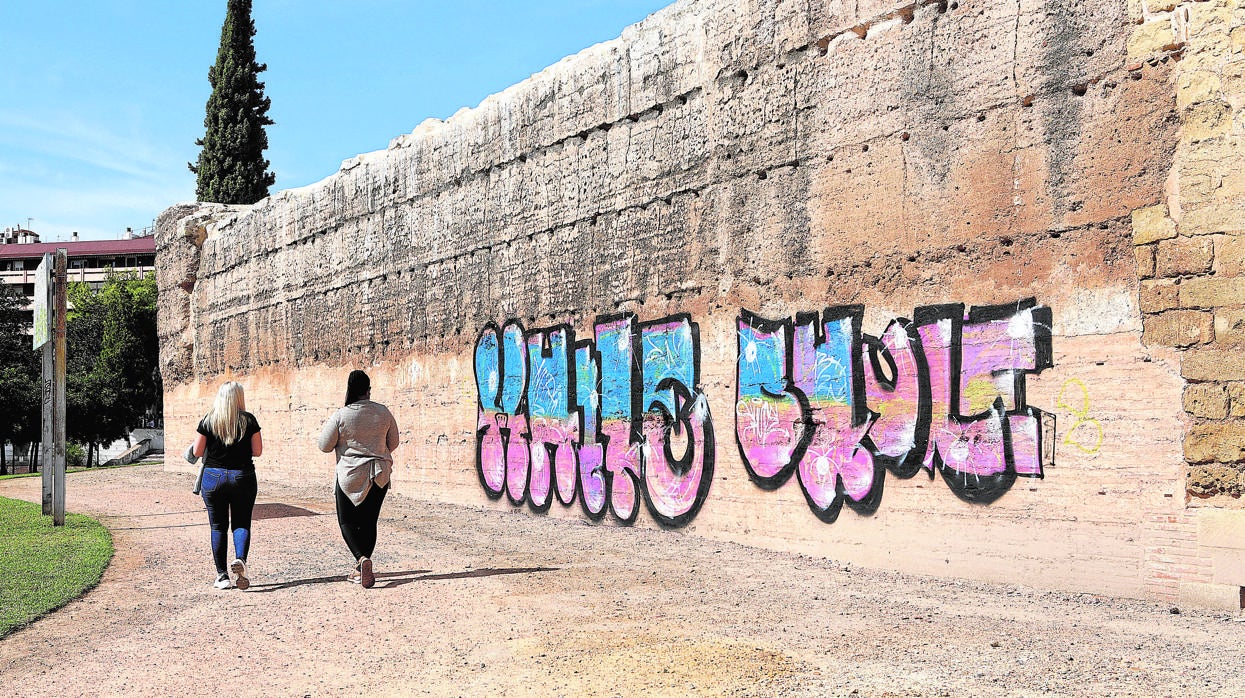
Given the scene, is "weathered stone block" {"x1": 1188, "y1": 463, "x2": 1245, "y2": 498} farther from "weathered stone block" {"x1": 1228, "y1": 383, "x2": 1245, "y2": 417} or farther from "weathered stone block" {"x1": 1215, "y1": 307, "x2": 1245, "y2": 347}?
"weathered stone block" {"x1": 1215, "y1": 307, "x2": 1245, "y2": 347}

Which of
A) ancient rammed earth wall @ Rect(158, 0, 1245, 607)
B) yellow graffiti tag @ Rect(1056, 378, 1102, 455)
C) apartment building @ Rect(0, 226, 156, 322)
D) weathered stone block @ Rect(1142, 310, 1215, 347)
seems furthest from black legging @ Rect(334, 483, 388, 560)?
apartment building @ Rect(0, 226, 156, 322)

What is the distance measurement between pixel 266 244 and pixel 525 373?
8.33 meters

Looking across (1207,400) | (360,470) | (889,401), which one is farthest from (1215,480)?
(360,470)

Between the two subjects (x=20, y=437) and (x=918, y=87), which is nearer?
(x=918, y=87)

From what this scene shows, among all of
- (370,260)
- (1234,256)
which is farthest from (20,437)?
(1234,256)

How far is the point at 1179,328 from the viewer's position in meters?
6.58

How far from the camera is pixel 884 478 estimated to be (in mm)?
8133

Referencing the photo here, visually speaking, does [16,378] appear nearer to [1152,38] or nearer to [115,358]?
[115,358]

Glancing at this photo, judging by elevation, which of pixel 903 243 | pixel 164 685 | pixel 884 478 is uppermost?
pixel 903 243

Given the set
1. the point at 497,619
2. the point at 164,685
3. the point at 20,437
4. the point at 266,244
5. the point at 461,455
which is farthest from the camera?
the point at 20,437

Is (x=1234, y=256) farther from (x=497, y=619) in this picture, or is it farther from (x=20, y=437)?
(x=20, y=437)

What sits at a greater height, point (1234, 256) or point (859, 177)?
point (859, 177)

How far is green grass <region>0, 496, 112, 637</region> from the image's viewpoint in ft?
23.0

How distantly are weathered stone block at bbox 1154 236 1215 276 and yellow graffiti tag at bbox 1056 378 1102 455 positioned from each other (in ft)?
2.86
